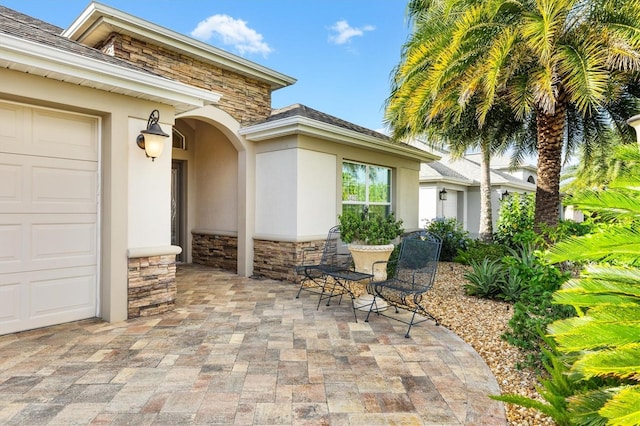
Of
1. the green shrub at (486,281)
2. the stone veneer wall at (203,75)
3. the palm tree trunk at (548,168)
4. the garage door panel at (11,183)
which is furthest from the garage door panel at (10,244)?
the palm tree trunk at (548,168)

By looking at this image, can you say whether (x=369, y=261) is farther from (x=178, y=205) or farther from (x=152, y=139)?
(x=178, y=205)

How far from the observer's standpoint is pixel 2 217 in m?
4.16

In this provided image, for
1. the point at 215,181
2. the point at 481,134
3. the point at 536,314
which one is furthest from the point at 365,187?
the point at 536,314

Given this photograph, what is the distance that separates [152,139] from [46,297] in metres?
2.35

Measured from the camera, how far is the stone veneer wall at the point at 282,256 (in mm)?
7285

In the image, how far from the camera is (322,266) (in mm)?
6082

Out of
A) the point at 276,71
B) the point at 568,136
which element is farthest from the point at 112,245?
the point at 568,136

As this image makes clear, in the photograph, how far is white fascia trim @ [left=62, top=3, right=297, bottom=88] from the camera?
6074mm

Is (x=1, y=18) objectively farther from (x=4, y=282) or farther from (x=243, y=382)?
(x=243, y=382)

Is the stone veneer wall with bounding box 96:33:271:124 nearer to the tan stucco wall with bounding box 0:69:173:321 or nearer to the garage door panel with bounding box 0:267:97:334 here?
the tan stucco wall with bounding box 0:69:173:321

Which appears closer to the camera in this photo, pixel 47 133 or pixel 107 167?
pixel 47 133

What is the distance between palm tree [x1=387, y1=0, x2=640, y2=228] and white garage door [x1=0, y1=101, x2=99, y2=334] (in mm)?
5739

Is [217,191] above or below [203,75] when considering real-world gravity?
below

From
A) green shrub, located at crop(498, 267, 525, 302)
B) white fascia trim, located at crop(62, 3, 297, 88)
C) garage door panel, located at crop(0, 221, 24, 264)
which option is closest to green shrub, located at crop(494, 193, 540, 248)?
green shrub, located at crop(498, 267, 525, 302)
